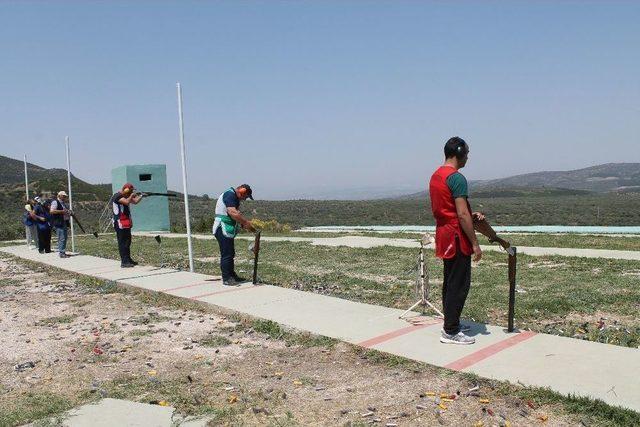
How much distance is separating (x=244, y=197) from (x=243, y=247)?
807cm

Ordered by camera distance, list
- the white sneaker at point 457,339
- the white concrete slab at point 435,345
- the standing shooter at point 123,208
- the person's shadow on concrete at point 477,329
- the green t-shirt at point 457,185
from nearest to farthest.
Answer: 1. the white concrete slab at point 435,345
2. the green t-shirt at point 457,185
3. the white sneaker at point 457,339
4. the person's shadow on concrete at point 477,329
5. the standing shooter at point 123,208

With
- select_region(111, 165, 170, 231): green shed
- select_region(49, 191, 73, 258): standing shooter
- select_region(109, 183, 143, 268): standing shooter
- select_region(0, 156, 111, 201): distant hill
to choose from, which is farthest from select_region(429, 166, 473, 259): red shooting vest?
select_region(0, 156, 111, 201): distant hill

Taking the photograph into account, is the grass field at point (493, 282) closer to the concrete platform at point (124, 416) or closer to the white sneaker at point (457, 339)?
the white sneaker at point (457, 339)

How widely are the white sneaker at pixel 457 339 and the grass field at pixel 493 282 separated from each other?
4.17 feet

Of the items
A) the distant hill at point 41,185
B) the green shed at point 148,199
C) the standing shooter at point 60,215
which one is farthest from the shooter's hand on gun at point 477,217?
the distant hill at point 41,185

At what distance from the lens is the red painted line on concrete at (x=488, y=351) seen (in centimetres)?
487

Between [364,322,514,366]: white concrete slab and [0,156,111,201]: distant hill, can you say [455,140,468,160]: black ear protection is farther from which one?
[0,156,111,201]: distant hill

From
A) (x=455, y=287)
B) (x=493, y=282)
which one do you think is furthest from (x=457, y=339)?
(x=493, y=282)

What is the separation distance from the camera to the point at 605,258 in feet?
39.0

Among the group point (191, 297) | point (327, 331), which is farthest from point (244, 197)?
point (327, 331)

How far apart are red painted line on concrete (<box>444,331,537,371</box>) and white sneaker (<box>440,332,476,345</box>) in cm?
20

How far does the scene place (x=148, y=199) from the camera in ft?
90.2

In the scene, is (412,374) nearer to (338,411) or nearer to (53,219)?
(338,411)

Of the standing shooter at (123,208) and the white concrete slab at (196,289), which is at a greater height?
the standing shooter at (123,208)
